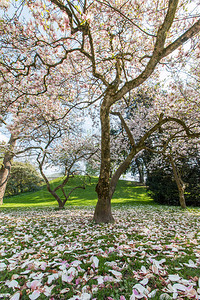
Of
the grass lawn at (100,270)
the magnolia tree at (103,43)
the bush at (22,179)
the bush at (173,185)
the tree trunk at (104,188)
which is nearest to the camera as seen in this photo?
the grass lawn at (100,270)

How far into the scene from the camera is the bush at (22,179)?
24.1 metres

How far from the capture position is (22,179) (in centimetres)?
2536

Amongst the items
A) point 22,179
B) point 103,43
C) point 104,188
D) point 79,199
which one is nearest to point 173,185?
point 79,199

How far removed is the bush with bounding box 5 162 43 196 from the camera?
2409cm

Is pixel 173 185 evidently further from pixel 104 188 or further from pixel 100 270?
pixel 100 270

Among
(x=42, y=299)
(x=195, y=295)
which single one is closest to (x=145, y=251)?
(x=195, y=295)

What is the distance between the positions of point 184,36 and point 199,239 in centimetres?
475

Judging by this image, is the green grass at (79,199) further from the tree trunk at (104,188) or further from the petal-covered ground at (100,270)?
the petal-covered ground at (100,270)

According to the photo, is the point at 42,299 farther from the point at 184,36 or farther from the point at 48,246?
the point at 184,36

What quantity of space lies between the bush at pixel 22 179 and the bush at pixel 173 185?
18813 mm

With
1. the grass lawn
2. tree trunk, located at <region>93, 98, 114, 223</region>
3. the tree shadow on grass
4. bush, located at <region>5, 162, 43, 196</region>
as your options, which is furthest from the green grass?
the grass lawn

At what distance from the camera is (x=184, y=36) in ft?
11.9

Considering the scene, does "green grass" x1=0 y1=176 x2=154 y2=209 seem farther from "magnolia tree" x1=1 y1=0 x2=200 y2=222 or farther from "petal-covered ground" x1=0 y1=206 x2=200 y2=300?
"petal-covered ground" x1=0 y1=206 x2=200 y2=300

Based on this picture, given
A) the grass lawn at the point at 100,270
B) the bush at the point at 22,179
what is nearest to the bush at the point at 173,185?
the grass lawn at the point at 100,270
